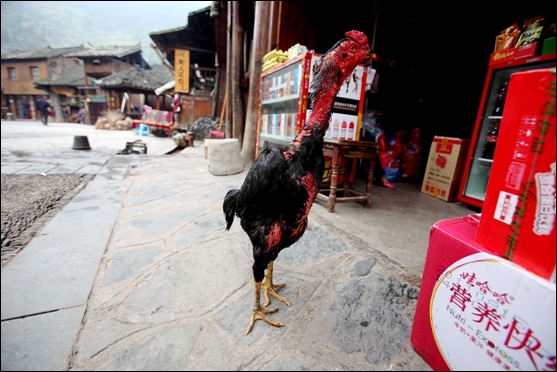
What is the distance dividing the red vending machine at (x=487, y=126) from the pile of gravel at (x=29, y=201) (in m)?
5.75

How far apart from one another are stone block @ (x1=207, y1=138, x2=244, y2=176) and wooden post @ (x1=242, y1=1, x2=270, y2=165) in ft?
1.94

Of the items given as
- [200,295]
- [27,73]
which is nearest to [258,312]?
[200,295]

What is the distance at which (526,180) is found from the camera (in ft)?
2.71

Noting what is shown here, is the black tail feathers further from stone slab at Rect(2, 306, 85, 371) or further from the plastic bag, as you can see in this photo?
the plastic bag

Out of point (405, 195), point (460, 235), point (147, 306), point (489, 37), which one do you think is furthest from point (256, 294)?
point (489, 37)

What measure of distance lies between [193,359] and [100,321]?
730mm

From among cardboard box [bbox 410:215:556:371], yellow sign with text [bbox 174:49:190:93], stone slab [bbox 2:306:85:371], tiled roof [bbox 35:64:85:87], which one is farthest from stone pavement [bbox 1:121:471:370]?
tiled roof [bbox 35:64:85:87]

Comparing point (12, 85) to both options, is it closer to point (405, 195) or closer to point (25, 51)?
point (25, 51)

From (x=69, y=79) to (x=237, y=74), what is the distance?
34.6 m

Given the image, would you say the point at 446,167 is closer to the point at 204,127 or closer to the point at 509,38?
the point at 509,38

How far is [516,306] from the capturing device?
0.82 metres

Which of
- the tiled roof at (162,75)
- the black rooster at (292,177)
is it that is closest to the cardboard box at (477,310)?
the black rooster at (292,177)

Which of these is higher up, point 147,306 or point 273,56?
point 273,56

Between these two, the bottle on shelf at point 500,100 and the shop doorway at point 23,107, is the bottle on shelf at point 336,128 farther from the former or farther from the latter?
the shop doorway at point 23,107
